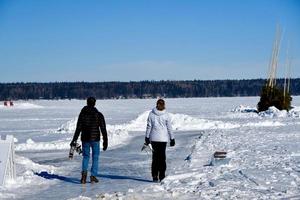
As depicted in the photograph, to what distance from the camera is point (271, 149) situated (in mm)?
16203

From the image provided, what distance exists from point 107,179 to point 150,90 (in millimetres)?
182386

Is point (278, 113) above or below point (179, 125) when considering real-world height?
above

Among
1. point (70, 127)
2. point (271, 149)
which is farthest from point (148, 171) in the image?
point (70, 127)

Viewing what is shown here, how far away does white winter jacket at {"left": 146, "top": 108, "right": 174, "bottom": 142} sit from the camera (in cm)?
1131

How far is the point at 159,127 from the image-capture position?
11320mm

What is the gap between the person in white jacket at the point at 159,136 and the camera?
11312mm

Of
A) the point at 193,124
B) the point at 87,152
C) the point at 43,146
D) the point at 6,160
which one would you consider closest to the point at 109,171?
the point at 87,152

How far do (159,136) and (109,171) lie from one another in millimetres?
2818

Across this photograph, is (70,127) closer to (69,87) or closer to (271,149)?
(271,149)

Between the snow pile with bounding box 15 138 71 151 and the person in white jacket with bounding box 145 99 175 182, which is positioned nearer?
the person in white jacket with bounding box 145 99 175 182

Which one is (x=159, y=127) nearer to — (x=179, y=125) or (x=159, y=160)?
(x=159, y=160)

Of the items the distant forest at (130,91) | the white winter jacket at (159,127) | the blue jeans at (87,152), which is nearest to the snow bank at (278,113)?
the white winter jacket at (159,127)

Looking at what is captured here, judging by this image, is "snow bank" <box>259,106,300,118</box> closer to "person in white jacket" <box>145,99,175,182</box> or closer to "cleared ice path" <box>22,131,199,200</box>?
"cleared ice path" <box>22,131,199,200</box>

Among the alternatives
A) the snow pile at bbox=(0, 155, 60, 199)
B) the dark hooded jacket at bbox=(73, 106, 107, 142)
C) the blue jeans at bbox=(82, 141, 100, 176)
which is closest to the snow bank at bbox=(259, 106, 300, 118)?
the snow pile at bbox=(0, 155, 60, 199)
